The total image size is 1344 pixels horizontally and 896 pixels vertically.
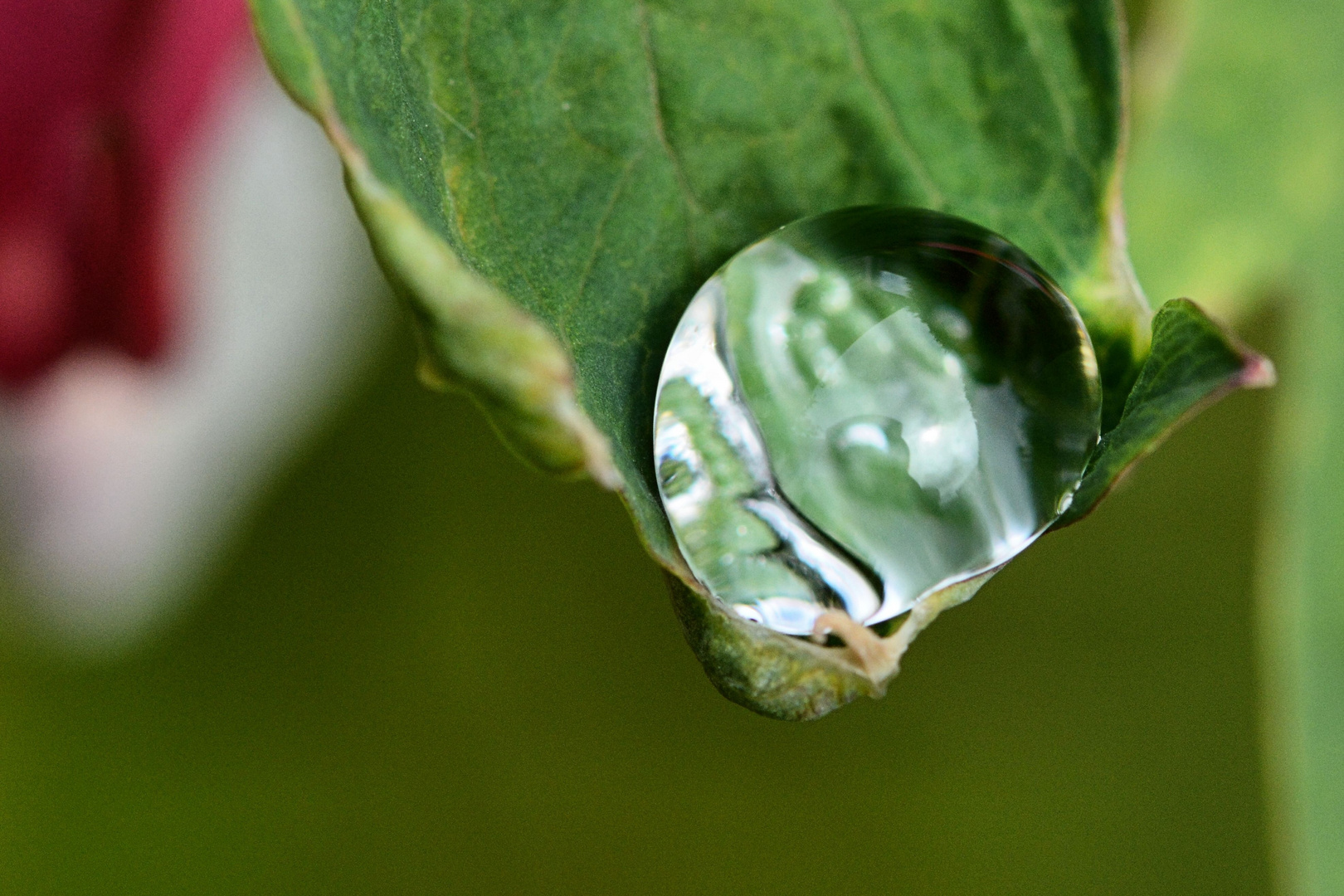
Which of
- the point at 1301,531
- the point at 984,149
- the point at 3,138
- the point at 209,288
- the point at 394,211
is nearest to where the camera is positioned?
the point at 394,211

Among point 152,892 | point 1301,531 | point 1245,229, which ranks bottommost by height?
point 152,892

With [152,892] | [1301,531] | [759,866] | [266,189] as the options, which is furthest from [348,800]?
[1301,531]

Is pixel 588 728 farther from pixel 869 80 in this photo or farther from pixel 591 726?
pixel 869 80

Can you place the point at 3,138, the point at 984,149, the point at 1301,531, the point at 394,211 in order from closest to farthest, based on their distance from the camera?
the point at 394,211
the point at 984,149
the point at 3,138
the point at 1301,531

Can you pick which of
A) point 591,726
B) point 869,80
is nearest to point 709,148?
point 869,80

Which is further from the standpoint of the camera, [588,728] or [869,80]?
[588,728]

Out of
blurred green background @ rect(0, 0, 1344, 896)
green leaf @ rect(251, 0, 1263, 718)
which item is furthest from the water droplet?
blurred green background @ rect(0, 0, 1344, 896)

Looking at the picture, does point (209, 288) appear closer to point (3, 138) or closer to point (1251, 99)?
point (3, 138)
